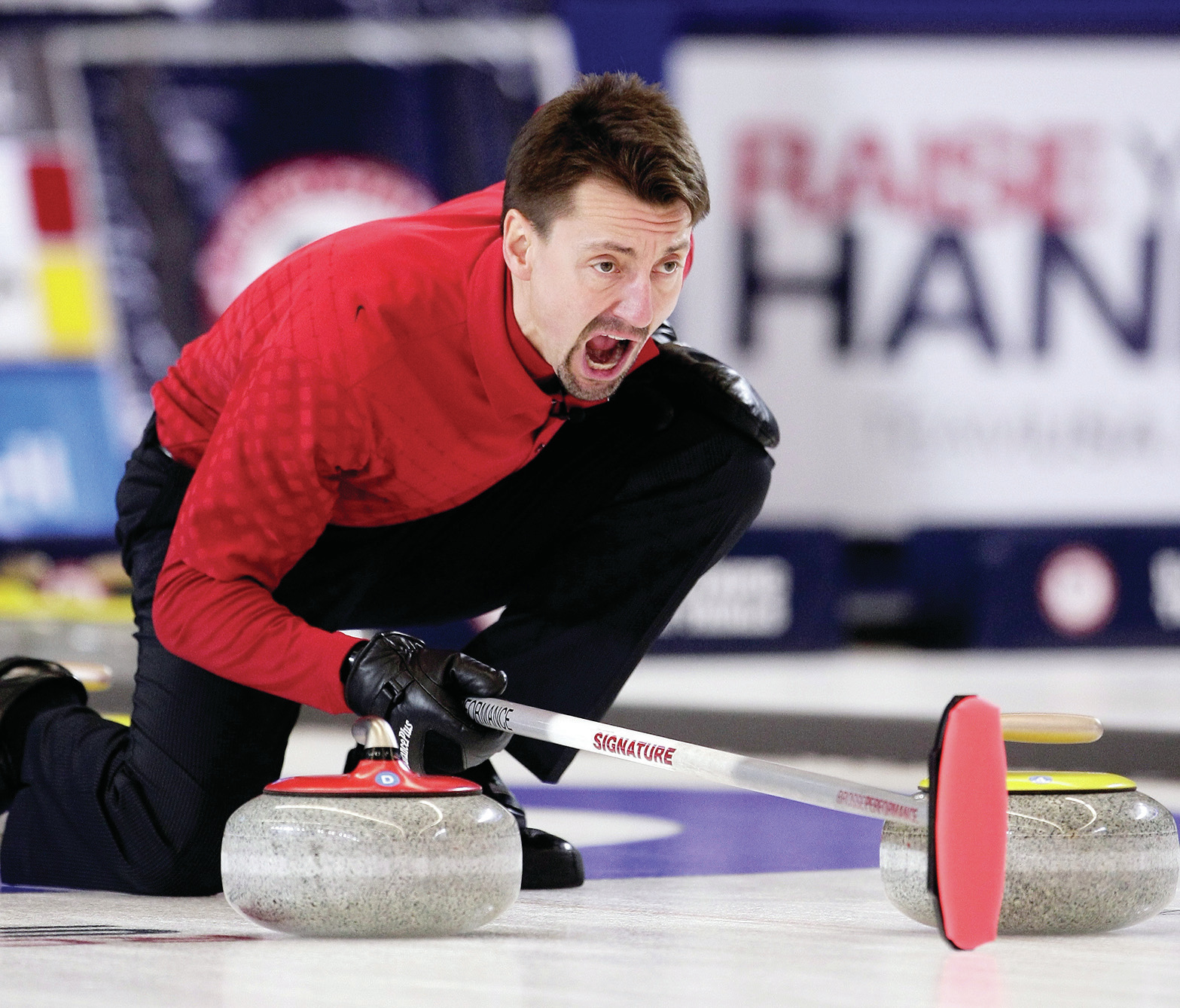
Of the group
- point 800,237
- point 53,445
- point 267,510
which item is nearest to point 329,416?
point 267,510

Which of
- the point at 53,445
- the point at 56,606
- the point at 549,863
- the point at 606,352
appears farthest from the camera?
the point at 53,445

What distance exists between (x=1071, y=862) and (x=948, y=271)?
4.43m

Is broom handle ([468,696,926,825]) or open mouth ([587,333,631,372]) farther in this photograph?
open mouth ([587,333,631,372])

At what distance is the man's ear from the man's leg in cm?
58

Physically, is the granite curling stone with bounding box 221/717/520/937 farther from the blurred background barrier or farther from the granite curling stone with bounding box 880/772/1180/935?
the blurred background barrier

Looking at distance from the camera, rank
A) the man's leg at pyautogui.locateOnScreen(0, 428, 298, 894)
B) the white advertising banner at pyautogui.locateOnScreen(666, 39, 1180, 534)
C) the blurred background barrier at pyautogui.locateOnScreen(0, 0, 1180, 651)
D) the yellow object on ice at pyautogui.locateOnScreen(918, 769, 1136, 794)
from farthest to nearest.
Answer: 1. the white advertising banner at pyautogui.locateOnScreen(666, 39, 1180, 534)
2. the blurred background barrier at pyautogui.locateOnScreen(0, 0, 1180, 651)
3. the man's leg at pyautogui.locateOnScreen(0, 428, 298, 894)
4. the yellow object on ice at pyautogui.locateOnScreen(918, 769, 1136, 794)

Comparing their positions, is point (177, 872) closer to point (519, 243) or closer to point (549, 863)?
point (549, 863)

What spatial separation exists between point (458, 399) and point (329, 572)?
0.34 m

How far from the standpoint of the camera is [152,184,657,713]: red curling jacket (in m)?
1.88

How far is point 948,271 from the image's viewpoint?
5.91 metres

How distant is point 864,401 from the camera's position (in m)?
5.89

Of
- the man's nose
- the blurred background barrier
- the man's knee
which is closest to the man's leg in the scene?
the man's knee

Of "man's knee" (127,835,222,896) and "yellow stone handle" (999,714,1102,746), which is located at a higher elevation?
"yellow stone handle" (999,714,1102,746)

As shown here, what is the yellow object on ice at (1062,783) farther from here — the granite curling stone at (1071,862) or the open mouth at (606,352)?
the open mouth at (606,352)
